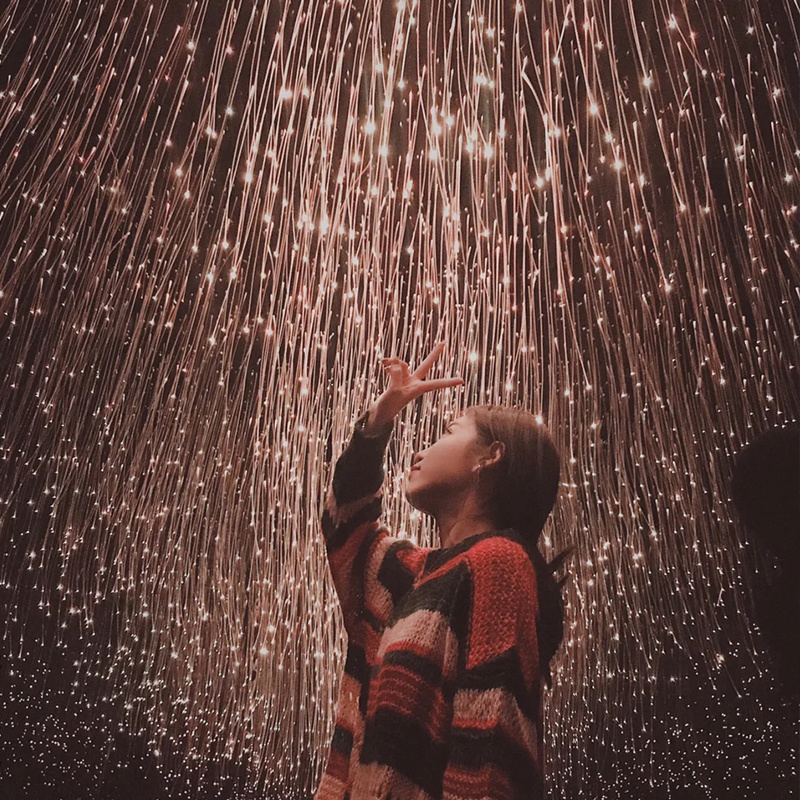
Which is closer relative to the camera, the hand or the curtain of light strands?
the hand

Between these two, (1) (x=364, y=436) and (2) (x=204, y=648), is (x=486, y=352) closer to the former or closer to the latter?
(1) (x=364, y=436)

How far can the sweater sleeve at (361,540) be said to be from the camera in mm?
1845

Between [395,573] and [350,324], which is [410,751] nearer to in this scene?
[395,573]

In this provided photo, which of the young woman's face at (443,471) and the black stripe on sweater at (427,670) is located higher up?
the young woman's face at (443,471)

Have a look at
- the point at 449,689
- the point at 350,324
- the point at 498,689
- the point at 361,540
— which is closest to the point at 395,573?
the point at 361,540

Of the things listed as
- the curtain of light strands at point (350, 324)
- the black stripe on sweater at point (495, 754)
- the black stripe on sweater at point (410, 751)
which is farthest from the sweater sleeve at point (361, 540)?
the curtain of light strands at point (350, 324)

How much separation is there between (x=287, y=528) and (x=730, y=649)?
7.62 ft

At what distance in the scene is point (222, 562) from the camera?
4891 millimetres

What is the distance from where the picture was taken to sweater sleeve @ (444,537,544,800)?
134cm

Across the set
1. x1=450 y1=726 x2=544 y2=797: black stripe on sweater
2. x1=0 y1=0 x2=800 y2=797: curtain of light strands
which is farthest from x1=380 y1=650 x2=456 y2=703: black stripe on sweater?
x1=0 y1=0 x2=800 y2=797: curtain of light strands

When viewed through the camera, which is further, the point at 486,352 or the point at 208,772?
the point at 208,772

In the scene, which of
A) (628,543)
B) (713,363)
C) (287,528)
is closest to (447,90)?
(713,363)

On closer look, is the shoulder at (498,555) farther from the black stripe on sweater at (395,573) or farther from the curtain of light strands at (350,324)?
the curtain of light strands at (350,324)

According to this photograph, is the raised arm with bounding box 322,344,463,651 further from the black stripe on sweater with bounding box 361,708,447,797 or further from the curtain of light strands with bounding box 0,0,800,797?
the curtain of light strands with bounding box 0,0,800,797
